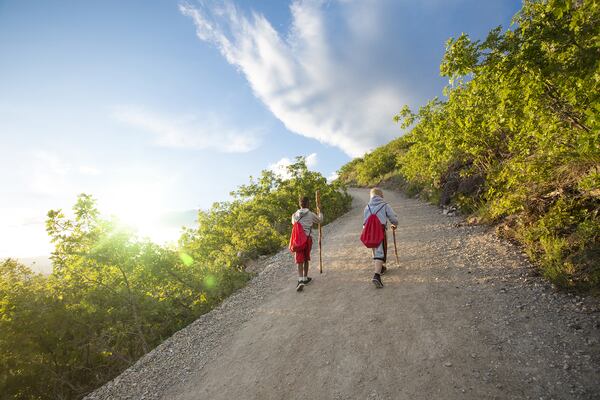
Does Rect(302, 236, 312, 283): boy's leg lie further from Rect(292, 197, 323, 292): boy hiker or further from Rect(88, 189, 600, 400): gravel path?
Rect(88, 189, 600, 400): gravel path

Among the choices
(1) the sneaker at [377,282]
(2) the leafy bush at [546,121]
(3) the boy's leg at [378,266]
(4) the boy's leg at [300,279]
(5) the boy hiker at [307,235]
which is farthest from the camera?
(5) the boy hiker at [307,235]

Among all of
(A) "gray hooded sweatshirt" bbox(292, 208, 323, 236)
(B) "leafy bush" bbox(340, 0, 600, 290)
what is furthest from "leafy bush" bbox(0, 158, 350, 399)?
(B) "leafy bush" bbox(340, 0, 600, 290)

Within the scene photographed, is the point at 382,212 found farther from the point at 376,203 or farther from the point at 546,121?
the point at 546,121

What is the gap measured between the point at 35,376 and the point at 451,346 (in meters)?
11.9

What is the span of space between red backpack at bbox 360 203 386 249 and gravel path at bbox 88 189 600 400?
41.0 inches

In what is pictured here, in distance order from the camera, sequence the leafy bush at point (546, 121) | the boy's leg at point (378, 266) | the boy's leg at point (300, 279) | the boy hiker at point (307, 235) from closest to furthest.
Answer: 1. the leafy bush at point (546, 121)
2. the boy's leg at point (378, 266)
3. the boy's leg at point (300, 279)
4. the boy hiker at point (307, 235)

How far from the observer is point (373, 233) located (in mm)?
7305

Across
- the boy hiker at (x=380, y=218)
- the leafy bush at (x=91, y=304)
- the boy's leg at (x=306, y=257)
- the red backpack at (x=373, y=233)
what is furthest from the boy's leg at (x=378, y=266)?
the leafy bush at (x=91, y=304)

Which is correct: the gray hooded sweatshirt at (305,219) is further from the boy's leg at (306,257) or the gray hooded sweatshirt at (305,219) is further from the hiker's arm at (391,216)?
the hiker's arm at (391,216)

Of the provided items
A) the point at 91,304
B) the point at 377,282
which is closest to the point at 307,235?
the point at 377,282

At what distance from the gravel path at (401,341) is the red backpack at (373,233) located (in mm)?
1041

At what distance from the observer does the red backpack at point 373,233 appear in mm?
7227

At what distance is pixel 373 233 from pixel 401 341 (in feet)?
9.51

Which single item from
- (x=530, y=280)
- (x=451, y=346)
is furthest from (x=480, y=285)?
(x=451, y=346)
